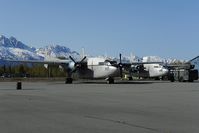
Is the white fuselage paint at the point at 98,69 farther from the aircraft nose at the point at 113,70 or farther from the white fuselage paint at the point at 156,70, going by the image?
the white fuselage paint at the point at 156,70

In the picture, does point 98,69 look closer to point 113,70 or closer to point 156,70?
point 113,70

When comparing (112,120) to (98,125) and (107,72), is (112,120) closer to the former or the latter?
(98,125)

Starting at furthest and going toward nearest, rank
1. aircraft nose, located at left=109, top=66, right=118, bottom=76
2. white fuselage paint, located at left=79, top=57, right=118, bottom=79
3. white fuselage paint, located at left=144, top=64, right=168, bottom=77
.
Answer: white fuselage paint, located at left=144, top=64, right=168, bottom=77 < white fuselage paint, located at left=79, top=57, right=118, bottom=79 < aircraft nose, located at left=109, top=66, right=118, bottom=76

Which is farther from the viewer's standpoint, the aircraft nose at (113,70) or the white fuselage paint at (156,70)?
the white fuselage paint at (156,70)

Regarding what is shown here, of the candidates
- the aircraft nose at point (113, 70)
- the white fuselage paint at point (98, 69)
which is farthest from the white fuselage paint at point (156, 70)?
the aircraft nose at point (113, 70)

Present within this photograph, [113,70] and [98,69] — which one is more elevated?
[98,69]

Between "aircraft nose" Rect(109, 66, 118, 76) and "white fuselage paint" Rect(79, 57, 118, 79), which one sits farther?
"white fuselage paint" Rect(79, 57, 118, 79)

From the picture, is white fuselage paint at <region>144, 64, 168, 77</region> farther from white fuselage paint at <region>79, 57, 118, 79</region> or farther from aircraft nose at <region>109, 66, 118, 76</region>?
aircraft nose at <region>109, 66, 118, 76</region>

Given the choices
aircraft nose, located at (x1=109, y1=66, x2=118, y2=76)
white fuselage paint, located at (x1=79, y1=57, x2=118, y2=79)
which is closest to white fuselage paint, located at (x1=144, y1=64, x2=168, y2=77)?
white fuselage paint, located at (x1=79, y1=57, x2=118, y2=79)

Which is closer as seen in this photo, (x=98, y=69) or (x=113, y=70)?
(x=113, y=70)

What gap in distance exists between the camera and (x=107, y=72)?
2291 inches

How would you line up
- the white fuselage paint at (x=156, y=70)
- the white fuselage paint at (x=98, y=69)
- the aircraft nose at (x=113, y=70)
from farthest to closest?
the white fuselage paint at (x=156, y=70) → the white fuselage paint at (x=98, y=69) → the aircraft nose at (x=113, y=70)

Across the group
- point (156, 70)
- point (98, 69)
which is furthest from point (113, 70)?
point (156, 70)

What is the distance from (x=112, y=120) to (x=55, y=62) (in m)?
48.8
